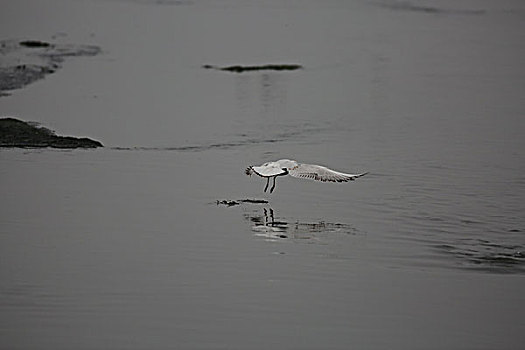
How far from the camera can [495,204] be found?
1295 cm

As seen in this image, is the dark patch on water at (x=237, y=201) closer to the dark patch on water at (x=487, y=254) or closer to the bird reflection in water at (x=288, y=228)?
the bird reflection in water at (x=288, y=228)

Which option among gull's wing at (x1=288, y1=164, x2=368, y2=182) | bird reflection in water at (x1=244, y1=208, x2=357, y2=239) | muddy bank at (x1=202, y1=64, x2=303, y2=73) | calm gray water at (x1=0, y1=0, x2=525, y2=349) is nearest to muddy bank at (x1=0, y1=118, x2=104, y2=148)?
calm gray water at (x1=0, y1=0, x2=525, y2=349)

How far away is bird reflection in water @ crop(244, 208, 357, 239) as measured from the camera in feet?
37.5

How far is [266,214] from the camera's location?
485 inches

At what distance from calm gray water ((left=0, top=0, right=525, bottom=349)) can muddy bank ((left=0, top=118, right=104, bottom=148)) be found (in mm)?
426

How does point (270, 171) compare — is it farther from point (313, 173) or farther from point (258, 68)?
point (258, 68)

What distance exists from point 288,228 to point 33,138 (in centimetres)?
672

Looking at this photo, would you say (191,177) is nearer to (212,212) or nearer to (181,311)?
(212,212)

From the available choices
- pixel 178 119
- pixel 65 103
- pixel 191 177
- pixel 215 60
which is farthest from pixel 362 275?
pixel 215 60

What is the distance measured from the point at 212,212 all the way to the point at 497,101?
1143cm

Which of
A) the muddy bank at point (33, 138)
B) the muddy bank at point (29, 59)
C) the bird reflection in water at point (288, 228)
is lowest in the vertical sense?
the muddy bank at point (29, 59)

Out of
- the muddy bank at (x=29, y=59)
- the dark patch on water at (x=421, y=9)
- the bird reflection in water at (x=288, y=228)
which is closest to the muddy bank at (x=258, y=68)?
the muddy bank at (x=29, y=59)

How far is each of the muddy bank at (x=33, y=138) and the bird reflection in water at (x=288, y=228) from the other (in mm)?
5261

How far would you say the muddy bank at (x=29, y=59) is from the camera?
2441 centimetres
